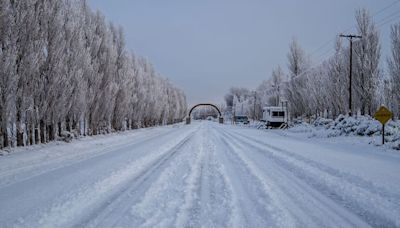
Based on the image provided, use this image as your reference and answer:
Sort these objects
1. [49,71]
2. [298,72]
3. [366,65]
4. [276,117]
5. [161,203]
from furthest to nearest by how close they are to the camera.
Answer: [298,72], [276,117], [366,65], [49,71], [161,203]

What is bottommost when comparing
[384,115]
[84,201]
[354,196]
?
[354,196]

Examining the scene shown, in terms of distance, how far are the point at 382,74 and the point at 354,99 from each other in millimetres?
3769

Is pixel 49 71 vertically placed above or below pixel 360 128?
above

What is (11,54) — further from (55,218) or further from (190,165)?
(55,218)

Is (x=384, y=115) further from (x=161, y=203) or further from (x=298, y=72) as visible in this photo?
(x=298, y=72)

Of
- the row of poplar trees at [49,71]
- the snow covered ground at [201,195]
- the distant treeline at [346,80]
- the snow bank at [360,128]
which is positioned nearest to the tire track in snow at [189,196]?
the snow covered ground at [201,195]

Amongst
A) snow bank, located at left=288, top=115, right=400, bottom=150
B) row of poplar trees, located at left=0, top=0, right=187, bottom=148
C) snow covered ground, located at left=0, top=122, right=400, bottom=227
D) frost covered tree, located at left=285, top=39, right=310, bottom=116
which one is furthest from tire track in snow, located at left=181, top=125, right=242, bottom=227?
frost covered tree, located at left=285, top=39, right=310, bottom=116

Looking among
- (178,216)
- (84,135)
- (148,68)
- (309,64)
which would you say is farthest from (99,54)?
(309,64)

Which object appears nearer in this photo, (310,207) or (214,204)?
(310,207)

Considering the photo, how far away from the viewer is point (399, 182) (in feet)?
25.9

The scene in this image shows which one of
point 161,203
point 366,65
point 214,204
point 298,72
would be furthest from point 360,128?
point 298,72

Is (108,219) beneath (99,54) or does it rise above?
beneath

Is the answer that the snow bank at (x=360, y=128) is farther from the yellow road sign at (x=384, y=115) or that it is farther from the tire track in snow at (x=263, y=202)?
the tire track in snow at (x=263, y=202)

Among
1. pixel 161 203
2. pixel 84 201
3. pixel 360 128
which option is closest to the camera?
pixel 161 203
